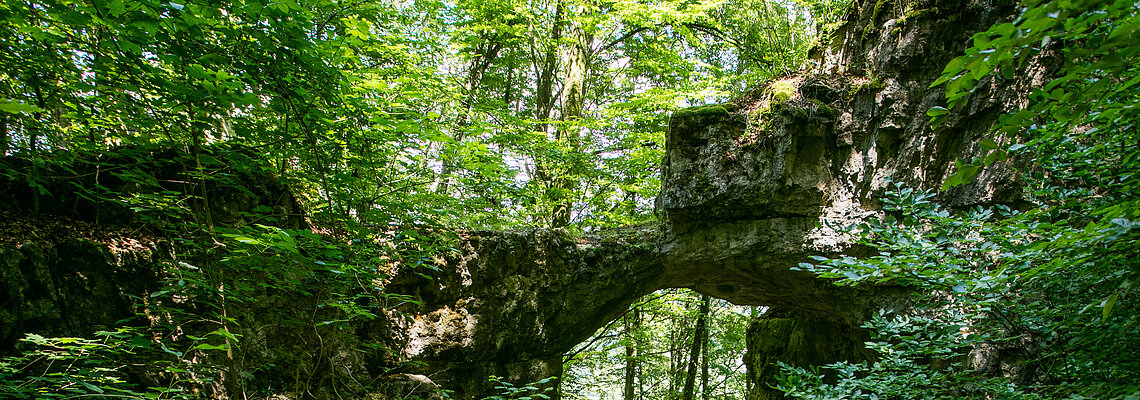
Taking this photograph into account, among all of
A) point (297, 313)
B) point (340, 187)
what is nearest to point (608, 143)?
point (297, 313)

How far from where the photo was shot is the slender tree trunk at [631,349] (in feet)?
30.7

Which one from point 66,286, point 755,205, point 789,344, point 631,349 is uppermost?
point 755,205

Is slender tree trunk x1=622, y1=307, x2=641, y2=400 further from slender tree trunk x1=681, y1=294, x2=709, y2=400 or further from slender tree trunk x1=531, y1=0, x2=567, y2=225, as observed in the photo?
slender tree trunk x1=531, y1=0, x2=567, y2=225

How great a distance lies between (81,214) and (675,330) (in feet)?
34.8

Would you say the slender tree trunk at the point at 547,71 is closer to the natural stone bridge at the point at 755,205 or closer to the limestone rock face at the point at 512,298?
the limestone rock face at the point at 512,298

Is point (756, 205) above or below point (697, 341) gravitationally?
above

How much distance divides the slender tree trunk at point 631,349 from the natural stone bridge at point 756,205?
2.73 m

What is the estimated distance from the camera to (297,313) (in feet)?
16.2

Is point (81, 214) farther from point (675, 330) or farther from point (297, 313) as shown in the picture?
point (675, 330)

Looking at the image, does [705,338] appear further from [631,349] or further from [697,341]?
[631,349]

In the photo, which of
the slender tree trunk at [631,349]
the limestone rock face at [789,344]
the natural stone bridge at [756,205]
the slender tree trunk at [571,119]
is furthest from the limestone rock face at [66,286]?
the limestone rock face at [789,344]

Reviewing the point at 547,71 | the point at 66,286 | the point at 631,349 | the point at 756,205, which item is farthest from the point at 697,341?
the point at 66,286

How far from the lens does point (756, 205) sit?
6047 mm

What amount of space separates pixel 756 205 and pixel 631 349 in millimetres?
5315
